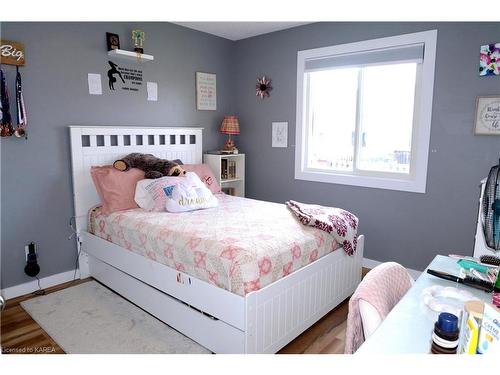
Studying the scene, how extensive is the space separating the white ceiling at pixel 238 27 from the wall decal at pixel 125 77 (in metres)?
0.75

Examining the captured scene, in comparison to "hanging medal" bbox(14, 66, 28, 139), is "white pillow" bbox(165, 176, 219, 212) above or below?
below

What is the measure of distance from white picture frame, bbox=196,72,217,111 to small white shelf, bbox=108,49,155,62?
760mm

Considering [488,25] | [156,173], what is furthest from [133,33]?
[488,25]

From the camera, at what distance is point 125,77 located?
3.24 meters

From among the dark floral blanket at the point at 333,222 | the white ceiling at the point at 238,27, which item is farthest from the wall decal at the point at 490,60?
the white ceiling at the point at 238,27

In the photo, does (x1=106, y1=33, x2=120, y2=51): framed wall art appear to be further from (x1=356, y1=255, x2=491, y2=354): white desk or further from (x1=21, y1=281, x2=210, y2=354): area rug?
(x1=356, y1=255, x2=491, y2=354): white desk

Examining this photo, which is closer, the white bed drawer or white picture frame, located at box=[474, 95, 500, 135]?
the white bed drawer

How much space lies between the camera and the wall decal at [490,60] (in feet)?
8.25

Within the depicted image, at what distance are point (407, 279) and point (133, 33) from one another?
10.0ft

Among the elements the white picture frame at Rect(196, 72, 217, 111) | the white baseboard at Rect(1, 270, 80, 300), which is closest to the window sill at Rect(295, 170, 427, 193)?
the white picture frame at Rect(196, 72, 217, 111)

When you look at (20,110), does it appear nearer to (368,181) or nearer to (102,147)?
(102,147)

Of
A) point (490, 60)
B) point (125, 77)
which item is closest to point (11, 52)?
point (125, 77)

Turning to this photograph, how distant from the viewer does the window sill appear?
9.83 ft
